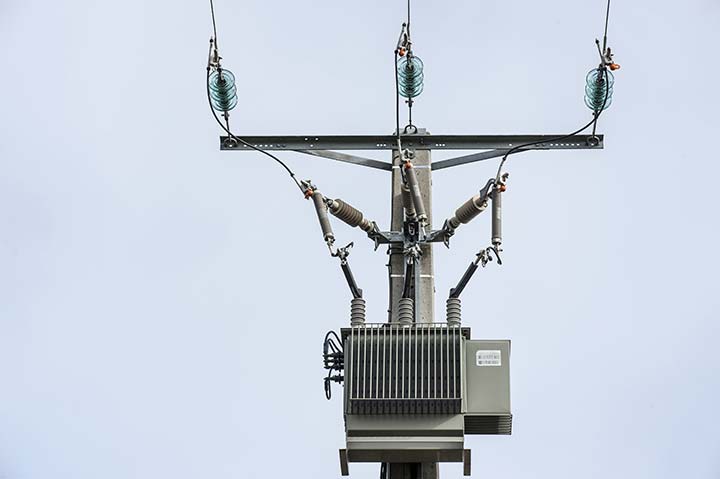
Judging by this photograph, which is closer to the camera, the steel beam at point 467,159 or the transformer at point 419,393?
the transformer at point 419,393

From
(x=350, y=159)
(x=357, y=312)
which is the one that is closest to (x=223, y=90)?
(x=350, y=159)

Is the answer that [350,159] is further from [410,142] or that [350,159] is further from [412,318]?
[412,318]

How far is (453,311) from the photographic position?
62.7ft

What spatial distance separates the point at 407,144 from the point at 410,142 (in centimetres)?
4

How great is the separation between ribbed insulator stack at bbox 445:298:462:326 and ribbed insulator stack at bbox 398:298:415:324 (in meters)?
0.40

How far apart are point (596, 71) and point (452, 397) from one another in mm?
5064

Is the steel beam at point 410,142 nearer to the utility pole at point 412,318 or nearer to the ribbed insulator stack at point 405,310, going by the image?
the utility pole at point 412,318

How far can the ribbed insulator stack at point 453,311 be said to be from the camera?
1902 cm

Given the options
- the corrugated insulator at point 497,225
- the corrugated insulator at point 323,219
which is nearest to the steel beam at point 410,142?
the corrugated insulator at point 323,219

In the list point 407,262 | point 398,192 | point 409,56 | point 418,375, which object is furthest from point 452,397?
point 409,56

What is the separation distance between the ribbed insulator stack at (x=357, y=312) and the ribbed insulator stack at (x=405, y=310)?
0.51m

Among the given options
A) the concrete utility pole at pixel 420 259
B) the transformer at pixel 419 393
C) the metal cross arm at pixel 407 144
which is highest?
the metal cross arm at pixel 407 144

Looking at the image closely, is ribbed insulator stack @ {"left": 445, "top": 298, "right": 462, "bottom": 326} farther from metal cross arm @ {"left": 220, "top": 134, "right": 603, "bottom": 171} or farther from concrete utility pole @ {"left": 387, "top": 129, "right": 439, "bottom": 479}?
metal cross arm @ {"left": 220, "top": 134, "right": 603, "bottom": 171}

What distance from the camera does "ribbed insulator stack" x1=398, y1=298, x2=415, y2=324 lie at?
1917 centimetres
